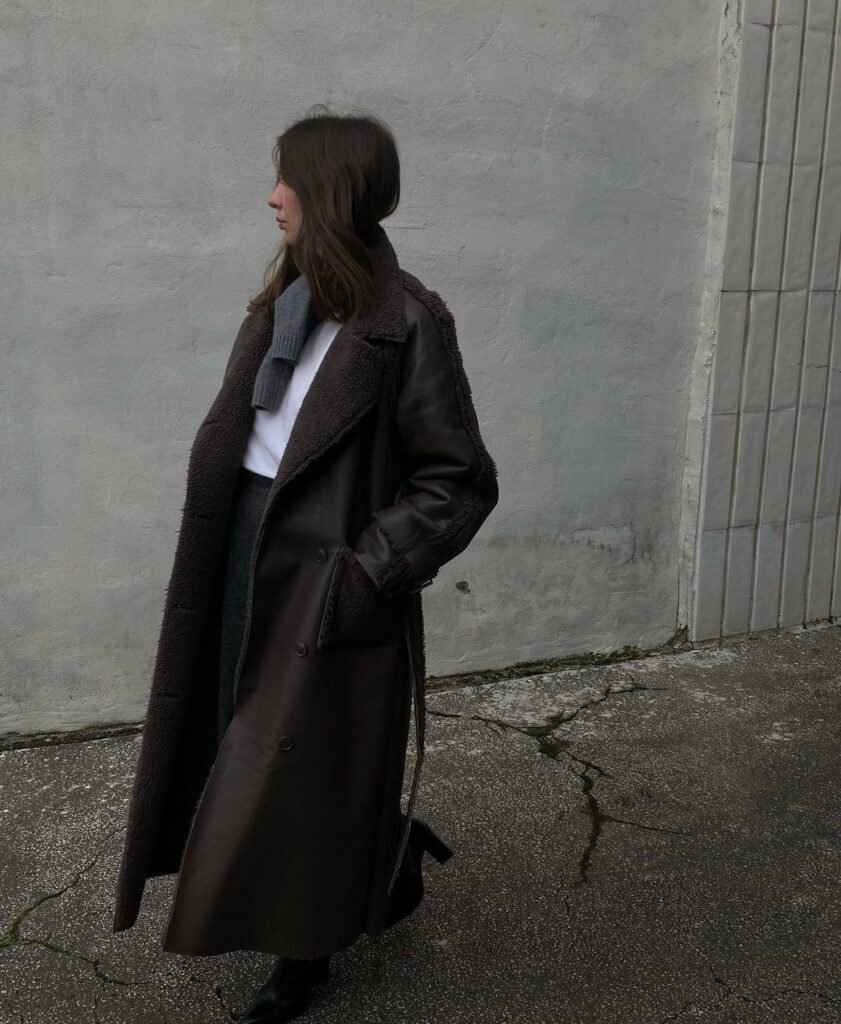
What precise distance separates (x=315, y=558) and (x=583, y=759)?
6.01ft

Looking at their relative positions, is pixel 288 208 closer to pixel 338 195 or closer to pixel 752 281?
pixel 338 195

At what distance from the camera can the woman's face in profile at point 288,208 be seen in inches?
84.9

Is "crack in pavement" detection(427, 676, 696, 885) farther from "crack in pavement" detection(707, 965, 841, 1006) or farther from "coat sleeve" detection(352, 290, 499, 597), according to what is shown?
"coat sleeve" detection(352, 290, 499, 597)

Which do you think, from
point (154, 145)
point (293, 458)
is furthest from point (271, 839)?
point (154, 145)

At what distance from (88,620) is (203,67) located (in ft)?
5.93

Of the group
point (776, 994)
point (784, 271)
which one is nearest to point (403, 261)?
point (784, 271)

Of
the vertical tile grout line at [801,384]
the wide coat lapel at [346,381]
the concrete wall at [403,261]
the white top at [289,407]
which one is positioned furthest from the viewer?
the vertical tile grout line at [801,384]

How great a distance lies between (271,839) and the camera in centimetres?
218

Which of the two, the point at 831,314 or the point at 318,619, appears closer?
the point at 318,619

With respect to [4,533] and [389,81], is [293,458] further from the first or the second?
[389,81]

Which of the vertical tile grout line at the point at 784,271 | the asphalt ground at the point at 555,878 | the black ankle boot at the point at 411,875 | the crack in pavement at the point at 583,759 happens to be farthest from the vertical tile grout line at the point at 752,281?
the black ankle boot at the point at 411,875

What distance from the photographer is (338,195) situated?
211 centimetres

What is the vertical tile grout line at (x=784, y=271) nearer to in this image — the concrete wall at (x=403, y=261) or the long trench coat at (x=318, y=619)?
the concrete wall at (x=403, y=261)

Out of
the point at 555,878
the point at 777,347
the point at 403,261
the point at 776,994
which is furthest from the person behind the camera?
the point at 777,347
